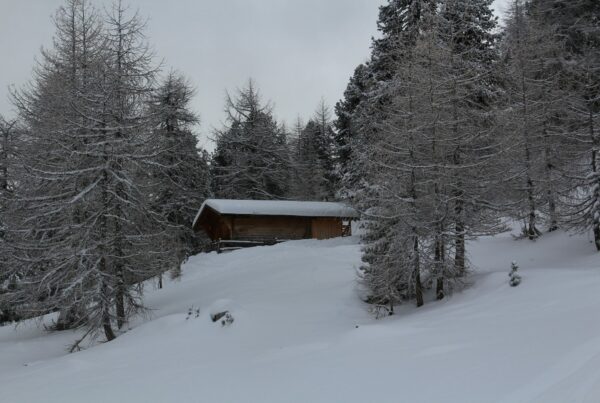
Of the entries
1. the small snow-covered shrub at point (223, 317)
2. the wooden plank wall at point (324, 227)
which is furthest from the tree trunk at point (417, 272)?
the wooden plank wall at point (324, 227)

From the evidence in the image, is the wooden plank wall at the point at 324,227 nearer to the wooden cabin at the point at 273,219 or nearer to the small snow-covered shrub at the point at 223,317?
the wooden cabin at the point at 273,219

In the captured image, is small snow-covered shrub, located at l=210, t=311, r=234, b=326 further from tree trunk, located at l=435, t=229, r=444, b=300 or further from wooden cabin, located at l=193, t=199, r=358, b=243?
wooden cabin, located at l=193, t=199, r=358, b=243

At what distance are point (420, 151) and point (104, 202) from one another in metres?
9.62

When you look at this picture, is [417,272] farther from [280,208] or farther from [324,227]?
[324,227]

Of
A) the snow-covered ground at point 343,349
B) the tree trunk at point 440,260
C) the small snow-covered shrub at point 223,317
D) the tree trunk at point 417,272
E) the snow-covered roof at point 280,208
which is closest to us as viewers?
the snow-covered ground at point 343,349

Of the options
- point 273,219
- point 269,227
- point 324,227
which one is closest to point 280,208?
point 273,219

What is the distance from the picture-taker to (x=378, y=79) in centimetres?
2548

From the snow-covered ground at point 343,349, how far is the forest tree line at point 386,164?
1515 millimetres

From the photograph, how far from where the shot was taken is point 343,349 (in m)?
9.61

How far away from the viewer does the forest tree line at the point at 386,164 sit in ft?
46.6

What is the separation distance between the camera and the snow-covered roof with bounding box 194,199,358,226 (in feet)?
101

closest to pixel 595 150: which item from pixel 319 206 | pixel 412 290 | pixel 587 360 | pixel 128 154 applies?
pixel 412 290

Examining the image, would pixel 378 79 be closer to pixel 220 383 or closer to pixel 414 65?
pixel 414 65

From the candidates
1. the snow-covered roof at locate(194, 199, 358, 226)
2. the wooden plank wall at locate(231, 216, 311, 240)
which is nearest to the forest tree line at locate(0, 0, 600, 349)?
the snow-covered roof at locate(194, 199, 358, 226)
